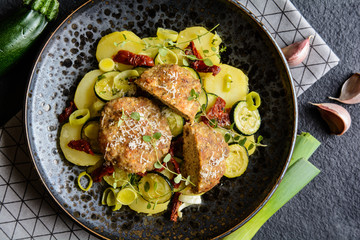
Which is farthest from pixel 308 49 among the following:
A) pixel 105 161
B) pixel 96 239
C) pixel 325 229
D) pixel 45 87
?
pixel 96 239

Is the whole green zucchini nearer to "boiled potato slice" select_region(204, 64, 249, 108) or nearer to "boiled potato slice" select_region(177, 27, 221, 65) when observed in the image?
"boiled potato slice" select_region(177, 27, 221, 65)

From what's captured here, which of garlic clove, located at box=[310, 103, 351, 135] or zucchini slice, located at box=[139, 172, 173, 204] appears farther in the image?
garlic clove, located at box=[310, 103, 351, 135]

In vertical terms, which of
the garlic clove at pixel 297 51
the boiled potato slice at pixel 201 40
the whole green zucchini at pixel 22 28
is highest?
the whole green zucchini at pixel 22 28

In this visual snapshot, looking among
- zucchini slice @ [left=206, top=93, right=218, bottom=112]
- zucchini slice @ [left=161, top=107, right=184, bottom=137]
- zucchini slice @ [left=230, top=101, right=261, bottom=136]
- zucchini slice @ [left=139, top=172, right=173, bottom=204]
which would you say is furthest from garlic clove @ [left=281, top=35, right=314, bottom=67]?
zucchini slice @ [left=139, top=172, right=173, bottom=204]

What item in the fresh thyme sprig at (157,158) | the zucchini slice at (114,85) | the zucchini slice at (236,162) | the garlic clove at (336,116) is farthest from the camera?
the garlic clove at (336,116)

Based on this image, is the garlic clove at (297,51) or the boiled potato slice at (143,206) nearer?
the boiled potato slice at (143,206)

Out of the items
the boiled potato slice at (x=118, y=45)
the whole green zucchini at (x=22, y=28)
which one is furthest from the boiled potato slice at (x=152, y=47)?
the whole green zucchini at (x=22, y=28)

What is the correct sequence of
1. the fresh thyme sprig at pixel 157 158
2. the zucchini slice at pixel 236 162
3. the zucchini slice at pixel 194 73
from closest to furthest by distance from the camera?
the fresh thyme sprig at pixel 157 158
the zucchini slice at pixel 194 73
the zucchini slice at pixel 236 162

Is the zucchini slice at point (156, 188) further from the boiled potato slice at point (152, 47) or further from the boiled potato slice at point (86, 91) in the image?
the boiled potato slice at point (152, 47)
